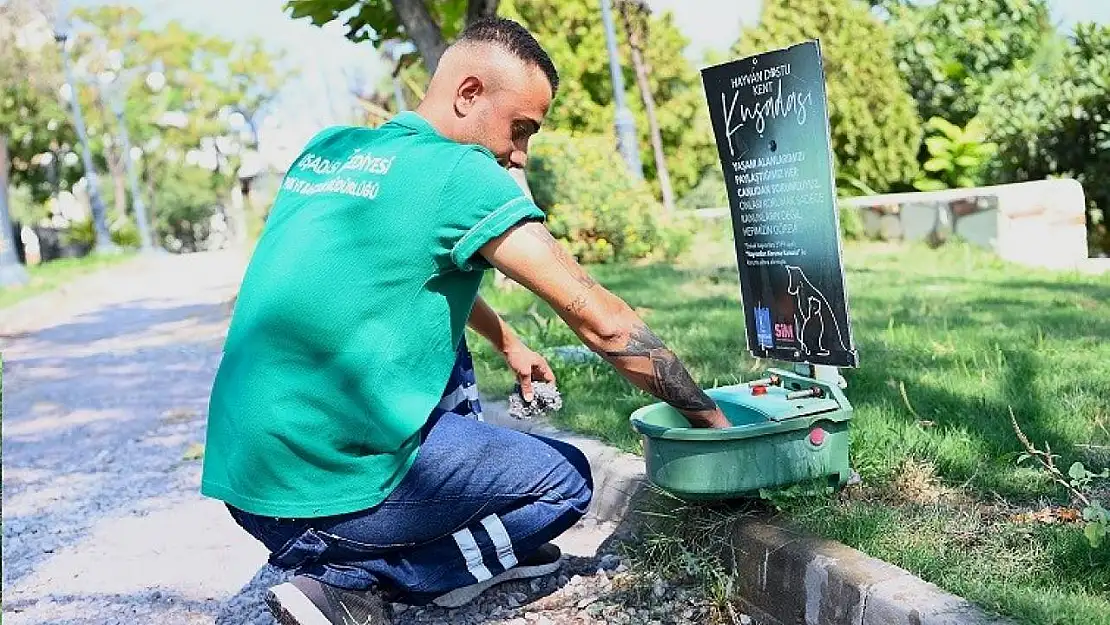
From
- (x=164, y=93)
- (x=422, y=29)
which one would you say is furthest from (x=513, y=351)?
(x=164, y=93)

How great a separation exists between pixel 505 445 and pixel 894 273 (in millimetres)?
7138

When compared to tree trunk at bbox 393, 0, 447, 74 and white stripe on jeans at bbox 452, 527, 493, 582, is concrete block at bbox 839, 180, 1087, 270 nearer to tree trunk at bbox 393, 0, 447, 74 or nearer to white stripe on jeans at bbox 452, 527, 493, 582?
tree trunk at bbox 393, 0, 447, 74

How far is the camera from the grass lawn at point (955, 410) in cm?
261

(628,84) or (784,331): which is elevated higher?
(628,84)

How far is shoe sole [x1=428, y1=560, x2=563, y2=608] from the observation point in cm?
325

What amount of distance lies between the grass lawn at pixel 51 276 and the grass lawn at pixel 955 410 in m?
11.5

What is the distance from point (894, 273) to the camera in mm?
9461

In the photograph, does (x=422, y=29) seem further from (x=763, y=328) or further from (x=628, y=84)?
(x=628, y=84)

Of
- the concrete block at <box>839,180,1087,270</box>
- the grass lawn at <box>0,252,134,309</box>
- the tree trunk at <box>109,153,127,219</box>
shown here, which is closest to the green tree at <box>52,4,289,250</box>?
the tree trunk at <box>109,153,127,219</box>

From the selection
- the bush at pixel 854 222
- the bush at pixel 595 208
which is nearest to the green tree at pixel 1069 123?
the bush at pixel 854 222

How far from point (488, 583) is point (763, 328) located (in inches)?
42.0

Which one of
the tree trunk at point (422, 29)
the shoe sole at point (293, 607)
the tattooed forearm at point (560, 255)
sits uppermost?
the tree trunk at point (422, 29)

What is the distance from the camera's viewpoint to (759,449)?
2.92 metres

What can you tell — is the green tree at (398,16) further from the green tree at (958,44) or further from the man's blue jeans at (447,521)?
the green tree at (958,44)
